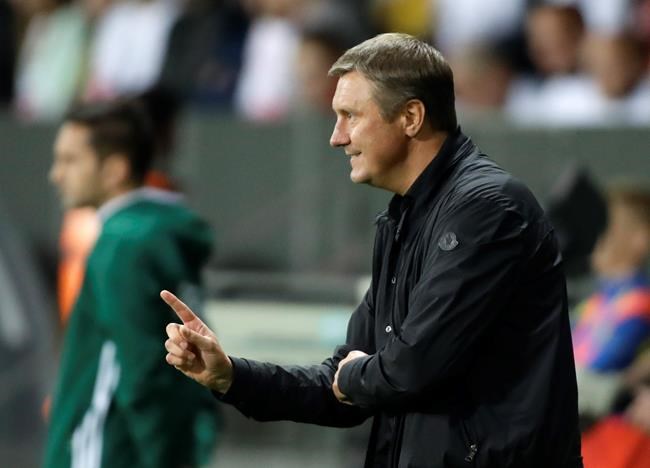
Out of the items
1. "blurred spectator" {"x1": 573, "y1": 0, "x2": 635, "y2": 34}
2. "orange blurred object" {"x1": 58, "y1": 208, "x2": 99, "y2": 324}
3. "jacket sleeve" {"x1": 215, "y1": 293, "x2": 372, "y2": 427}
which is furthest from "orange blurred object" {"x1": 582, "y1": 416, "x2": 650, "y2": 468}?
"blurred spectator" {"x1": 573, "y1": 0, "x2": 635, "y2": 34}

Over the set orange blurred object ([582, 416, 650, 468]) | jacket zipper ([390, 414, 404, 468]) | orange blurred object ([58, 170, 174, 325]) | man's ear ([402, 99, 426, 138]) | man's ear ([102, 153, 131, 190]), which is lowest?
orange blurred object ([582, 416, 650, 468])

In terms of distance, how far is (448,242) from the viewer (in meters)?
3.57

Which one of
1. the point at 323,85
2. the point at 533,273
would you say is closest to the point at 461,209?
the point at 533,273

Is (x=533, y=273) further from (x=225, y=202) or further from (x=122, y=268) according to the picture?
(x=225, y=202)

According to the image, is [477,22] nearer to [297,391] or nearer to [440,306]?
[297,391]

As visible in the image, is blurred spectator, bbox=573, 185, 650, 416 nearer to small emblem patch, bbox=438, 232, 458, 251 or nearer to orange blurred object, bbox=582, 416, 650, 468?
orange blurred object, bbox=582, 416, 650, 468

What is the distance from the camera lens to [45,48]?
37.9ft

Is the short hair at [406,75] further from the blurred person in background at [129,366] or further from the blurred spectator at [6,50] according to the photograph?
the blurred spectator at [6,50]

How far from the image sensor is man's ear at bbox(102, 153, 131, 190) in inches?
233

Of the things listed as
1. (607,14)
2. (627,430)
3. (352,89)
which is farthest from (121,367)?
(607,14)

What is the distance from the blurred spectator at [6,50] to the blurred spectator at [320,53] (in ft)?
8.83

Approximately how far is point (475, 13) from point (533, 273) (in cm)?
625

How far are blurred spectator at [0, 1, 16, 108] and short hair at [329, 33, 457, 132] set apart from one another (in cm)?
798

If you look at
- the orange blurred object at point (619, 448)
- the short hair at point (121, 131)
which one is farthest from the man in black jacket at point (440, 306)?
the short hair at point (121, 131)
